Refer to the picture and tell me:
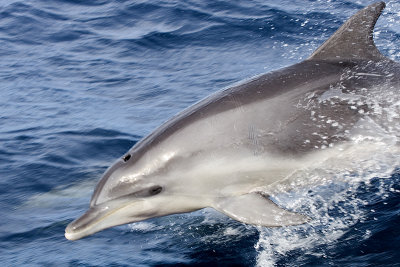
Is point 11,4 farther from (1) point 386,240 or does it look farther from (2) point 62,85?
(1) point 386,240

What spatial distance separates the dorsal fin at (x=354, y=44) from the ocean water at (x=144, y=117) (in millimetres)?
919

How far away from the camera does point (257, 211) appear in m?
5.52

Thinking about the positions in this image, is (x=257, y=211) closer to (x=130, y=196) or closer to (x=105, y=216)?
(x=130, y=196)

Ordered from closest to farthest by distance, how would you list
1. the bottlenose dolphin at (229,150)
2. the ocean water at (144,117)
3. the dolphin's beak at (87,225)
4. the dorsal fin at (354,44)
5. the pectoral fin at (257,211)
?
the pectoral fin at (257,211), the dolphin's beak at (87,225), the bottlenose dolphin at (229,150), the ocean water at (144,117), the dorsal fin at (354,44)

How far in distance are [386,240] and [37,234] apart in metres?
3.41

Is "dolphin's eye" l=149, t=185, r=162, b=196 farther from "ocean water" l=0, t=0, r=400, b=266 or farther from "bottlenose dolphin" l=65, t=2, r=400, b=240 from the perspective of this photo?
"ocean water" l=0, t=0, r=400, b=266

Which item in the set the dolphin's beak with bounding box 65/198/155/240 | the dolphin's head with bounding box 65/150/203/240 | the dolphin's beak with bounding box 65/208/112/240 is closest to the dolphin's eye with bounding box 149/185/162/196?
the dolphin's head with bounding box 65/150/203/240

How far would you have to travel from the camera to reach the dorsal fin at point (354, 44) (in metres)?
6.32

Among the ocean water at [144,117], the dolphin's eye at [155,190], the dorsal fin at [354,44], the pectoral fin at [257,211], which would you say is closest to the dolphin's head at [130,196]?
the dolphin's eye at [155,190]

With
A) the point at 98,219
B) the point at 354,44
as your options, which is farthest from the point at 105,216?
the point at 354,44

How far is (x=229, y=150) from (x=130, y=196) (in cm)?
91

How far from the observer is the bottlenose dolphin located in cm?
575

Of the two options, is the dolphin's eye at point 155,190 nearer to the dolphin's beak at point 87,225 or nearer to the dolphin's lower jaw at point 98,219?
the dolphin's lower jaw at point 98,219

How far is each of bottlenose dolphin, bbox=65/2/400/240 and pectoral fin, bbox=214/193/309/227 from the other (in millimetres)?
11
